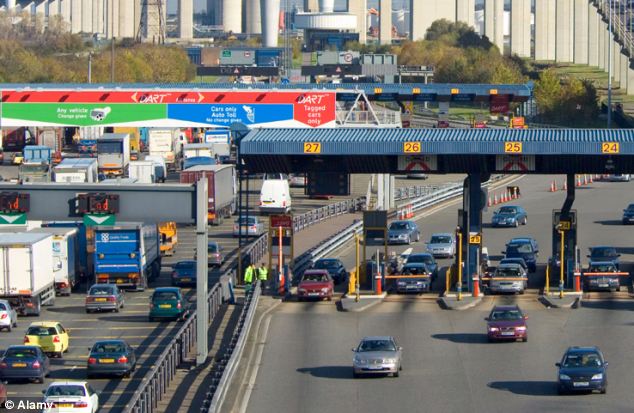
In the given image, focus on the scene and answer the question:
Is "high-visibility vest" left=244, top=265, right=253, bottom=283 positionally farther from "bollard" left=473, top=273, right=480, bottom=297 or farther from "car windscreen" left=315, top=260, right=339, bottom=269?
"bollard" left=473, top=273, right=480, bottom=297

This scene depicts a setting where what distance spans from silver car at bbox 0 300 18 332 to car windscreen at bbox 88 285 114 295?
3.63 metres

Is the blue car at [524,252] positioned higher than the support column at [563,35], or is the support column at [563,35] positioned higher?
the support column at [563,35]

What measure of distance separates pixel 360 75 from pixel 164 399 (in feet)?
335

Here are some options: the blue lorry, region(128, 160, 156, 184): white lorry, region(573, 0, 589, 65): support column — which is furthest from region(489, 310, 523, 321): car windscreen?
region(573, 0, 589, 65): support column

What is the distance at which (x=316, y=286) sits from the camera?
5009 cm

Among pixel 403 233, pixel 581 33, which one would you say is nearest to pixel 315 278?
pixel 403 233

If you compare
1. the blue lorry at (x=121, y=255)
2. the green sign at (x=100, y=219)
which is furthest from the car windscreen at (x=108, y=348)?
the blue lorry at (x=121, y=255)

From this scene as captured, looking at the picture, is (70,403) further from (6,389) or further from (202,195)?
(202,195)

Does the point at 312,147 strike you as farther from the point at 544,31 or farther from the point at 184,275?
the point at 544,31

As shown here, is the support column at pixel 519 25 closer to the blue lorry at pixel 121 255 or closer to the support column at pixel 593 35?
the support column at pixel 593 35

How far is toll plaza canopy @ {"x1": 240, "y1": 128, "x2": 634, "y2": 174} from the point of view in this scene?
4947 centimetres

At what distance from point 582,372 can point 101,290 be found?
62.6ft

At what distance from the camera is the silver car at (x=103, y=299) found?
49.2 meters

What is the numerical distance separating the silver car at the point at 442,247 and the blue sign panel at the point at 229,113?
1188 centimetres
